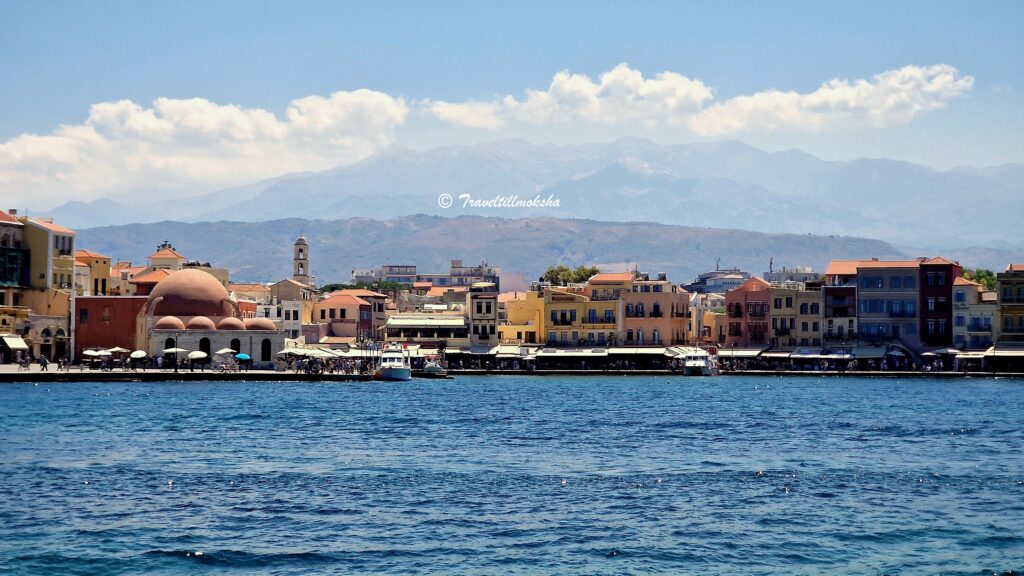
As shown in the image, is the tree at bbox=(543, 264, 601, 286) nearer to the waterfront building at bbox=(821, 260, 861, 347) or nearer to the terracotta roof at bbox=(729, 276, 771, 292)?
the terracotta roof at bbox=(729, 276, 771, 292)

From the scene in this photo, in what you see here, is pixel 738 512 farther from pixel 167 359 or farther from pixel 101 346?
pixel 101 346

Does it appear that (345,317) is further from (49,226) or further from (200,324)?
(49,226)

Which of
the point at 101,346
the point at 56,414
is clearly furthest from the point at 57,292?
the point at 56,414

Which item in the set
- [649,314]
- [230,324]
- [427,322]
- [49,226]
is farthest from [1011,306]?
[49,226]

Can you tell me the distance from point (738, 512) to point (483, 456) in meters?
11.6

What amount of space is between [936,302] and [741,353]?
46.5 feet

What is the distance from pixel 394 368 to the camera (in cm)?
8800

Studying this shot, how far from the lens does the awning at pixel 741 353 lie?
346 feet

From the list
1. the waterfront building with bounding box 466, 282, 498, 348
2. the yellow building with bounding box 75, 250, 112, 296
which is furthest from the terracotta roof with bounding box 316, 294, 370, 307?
the yellow building with bounding box 75, 250, 112, 296

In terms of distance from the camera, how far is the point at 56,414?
55938 millimetres

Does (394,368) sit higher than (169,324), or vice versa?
(169,324)

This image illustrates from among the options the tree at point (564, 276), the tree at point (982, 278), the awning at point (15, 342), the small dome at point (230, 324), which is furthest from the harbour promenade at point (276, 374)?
the tree at point (564, 276)

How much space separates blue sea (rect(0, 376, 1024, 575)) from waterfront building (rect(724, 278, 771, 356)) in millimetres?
47203

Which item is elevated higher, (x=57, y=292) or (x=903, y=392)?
(x=57, y=292)
